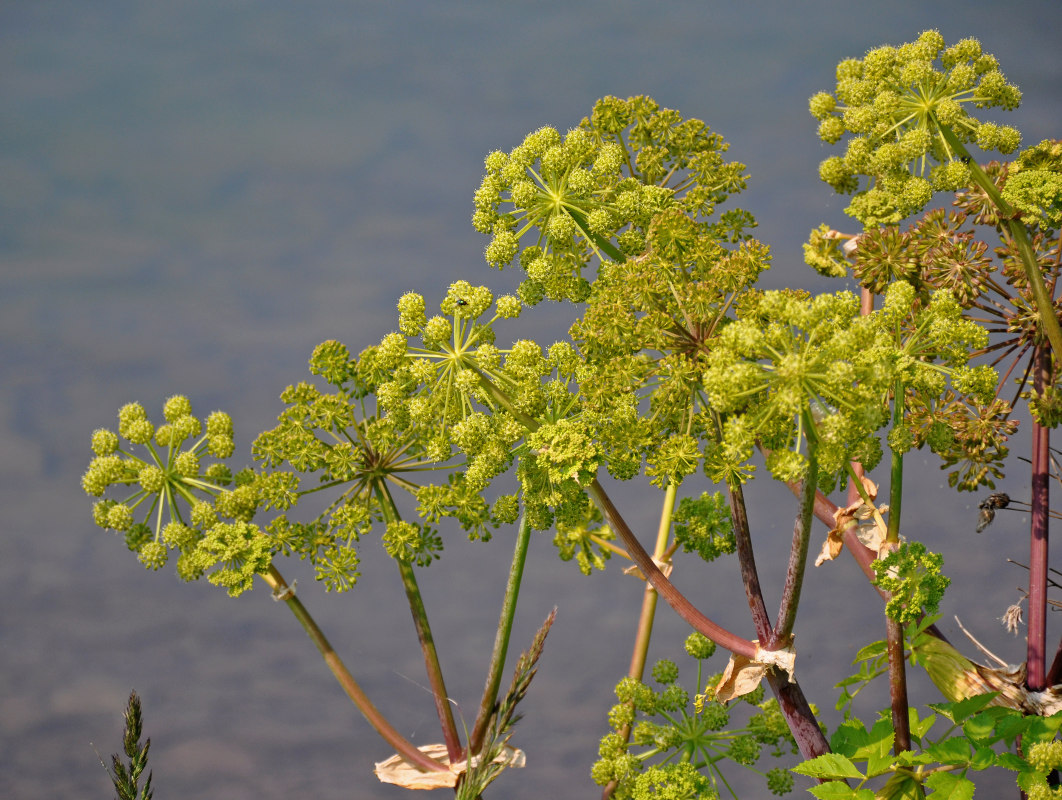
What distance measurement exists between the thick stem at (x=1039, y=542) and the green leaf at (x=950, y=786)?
1594 mm

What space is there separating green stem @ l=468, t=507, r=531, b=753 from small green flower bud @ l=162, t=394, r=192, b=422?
7.38 ft

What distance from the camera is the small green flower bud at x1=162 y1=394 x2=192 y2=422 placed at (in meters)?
6.66

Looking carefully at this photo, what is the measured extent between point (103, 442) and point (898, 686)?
4768 mm

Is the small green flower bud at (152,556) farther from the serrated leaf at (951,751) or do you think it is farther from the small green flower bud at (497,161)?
the serrated leaf at (951,751)

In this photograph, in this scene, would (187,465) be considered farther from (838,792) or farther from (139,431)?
(838,792)

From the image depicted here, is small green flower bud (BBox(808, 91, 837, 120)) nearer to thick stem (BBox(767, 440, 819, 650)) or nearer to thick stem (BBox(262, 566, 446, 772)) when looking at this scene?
thick stem (BBox(767, 440, 819, 650))

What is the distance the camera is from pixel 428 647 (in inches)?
255

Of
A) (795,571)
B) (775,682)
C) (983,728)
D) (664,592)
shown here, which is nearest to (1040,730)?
(983,728)

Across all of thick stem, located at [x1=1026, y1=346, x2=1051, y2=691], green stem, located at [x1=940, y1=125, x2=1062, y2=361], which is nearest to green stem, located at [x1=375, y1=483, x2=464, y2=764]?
thick stem, located at [x1=1026, y1=346, x2=1051, y2=691]

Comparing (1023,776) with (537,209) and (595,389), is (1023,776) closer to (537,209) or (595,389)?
(595,389)

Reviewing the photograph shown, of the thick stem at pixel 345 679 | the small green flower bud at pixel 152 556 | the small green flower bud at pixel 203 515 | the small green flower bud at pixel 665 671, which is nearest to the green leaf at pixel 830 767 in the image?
the small green flower bud at pixel 665 671

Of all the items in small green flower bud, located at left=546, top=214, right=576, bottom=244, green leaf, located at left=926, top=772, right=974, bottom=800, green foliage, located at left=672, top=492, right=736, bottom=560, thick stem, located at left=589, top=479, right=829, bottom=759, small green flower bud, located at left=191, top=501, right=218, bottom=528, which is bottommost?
green leaf, located at left=926, top=772, right=974, bottom=800

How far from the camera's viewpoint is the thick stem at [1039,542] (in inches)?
252

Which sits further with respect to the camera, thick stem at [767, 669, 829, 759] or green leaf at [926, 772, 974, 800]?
thick stem at [767, 669, 829, 759]
